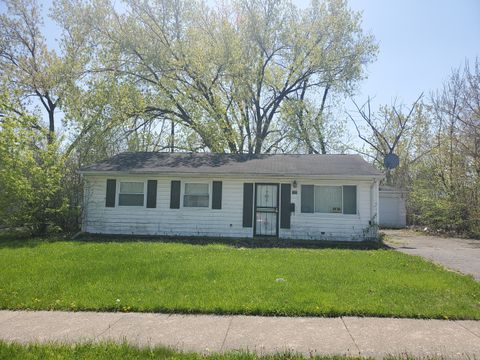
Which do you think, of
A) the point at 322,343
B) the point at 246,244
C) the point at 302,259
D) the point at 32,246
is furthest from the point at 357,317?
the point at 32,246

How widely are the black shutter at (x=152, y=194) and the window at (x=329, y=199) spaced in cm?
604

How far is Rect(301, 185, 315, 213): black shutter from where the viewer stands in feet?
48.9

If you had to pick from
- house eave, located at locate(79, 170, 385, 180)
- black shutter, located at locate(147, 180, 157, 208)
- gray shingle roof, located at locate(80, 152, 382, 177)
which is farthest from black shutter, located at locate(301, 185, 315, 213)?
black shutter, located at locate(147, 180, 157, 208)

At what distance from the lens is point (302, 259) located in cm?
990

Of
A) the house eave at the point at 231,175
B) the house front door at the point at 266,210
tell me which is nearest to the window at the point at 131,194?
the house eave at the point at 231,175

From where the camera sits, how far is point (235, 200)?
1521 centimetres

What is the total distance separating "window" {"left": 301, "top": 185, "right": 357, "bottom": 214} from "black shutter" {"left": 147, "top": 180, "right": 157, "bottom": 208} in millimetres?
6037

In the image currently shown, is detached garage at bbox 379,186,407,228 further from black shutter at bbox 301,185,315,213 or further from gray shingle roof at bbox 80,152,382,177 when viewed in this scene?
black shutter at bbox 301,185,315,213

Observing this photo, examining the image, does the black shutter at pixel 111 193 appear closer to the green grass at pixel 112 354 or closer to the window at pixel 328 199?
the window at pixel 328 199

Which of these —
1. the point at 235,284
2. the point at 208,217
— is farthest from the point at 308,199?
the point at 235,284

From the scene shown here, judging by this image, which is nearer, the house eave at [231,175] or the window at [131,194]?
the house eave at [231,175]

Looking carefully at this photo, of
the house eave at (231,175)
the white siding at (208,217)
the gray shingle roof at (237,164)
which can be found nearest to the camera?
the house eave at (231,175)

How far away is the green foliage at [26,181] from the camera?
534 inches

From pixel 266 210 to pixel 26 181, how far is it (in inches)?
358
